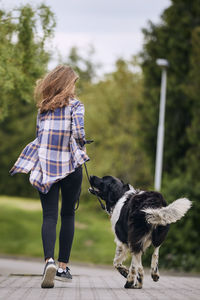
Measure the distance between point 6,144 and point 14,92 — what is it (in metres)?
37.8

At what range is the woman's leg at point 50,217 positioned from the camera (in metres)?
5.89

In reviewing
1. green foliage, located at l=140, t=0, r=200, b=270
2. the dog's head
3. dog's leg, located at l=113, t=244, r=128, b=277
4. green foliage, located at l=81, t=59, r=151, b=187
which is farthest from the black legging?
green foliage, located at l=81, t=59, r=151, b=187

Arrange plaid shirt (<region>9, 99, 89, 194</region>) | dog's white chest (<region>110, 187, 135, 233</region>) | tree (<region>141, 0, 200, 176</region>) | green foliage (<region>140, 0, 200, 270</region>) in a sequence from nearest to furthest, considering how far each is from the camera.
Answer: plaid shirt (<region>9, 99, 89, 194</region>)
dog's white chest (<region>110, 187, 135, 233</region>)
green foliage (<region>140, 0, 200, 270</region>)
tree (<region>141, 0, 200, 176</region>)

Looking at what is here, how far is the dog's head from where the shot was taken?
7.04m

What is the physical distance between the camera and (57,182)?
607 cm

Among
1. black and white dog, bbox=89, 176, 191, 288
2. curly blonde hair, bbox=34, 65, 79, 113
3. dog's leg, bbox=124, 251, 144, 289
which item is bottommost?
dog's leg, bbox=124, 251, 144, 289

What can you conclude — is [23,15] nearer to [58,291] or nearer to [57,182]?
[57,182]

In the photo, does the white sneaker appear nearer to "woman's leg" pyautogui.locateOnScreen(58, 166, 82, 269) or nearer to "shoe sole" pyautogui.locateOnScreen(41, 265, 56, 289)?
"shoe sole" pyautogui.locateOnScreen(41, 265, 56, 289)

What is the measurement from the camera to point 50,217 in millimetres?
5977

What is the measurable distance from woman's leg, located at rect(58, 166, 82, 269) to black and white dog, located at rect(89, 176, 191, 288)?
0.67 m

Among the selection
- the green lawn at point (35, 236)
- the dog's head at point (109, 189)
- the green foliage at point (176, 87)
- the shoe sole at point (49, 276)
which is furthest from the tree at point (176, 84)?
the shoe sole at point (49, 276)

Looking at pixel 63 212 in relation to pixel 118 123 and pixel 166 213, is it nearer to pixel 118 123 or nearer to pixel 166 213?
pixel 166 213

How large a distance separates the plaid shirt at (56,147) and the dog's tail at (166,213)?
97cm

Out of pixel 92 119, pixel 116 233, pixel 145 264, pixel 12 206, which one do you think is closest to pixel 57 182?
pixel 116 233
